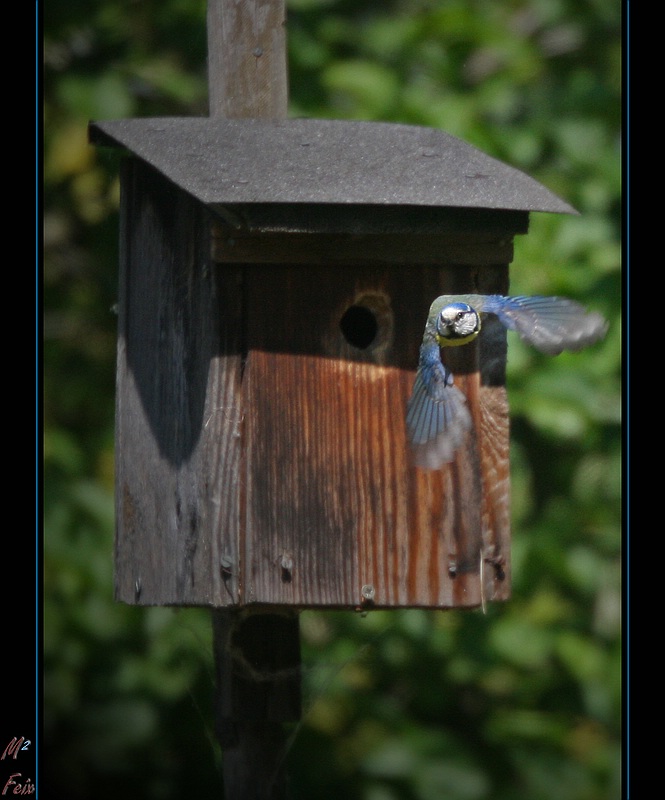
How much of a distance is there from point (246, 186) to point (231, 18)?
76 centimetres

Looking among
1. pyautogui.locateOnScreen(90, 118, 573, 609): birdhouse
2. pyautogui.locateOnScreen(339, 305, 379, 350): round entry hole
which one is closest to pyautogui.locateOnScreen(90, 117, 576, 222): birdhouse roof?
pyautogui.locateOnScreen(90, 118, 573, 609): birdhouse

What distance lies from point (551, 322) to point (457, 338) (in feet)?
0.65

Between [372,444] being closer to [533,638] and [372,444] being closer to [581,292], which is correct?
[581,292]

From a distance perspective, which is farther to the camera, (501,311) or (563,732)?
(563,732)

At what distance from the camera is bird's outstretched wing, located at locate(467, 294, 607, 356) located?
2594mm

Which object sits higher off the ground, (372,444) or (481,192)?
(481,192)

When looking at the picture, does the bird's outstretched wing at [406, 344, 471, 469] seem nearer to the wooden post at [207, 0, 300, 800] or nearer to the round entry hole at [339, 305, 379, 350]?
the round entry hole at [339, 305, 379, 350]

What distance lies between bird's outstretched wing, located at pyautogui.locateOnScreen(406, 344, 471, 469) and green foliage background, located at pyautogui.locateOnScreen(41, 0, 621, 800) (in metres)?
1.70

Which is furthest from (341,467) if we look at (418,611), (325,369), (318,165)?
(418,611)

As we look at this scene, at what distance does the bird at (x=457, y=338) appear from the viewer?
262cm

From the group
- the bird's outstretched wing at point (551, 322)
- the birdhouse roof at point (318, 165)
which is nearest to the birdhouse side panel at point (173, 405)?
the birdhouse roof at point (318, 165)

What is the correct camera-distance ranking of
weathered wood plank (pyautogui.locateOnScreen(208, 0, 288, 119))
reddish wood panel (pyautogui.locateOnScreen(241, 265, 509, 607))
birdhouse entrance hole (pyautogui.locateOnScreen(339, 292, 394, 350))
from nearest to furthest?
reddish wood panel (pyautogui.locateOnScreen(241, 265, 509, 607)) < birdhouse entrance hole (pyautogui.locateOnScreen(339, 292, 394, 350)) < weathered wood plank (pyautogui.locateOnScreen(208, 0, 288, 119))
